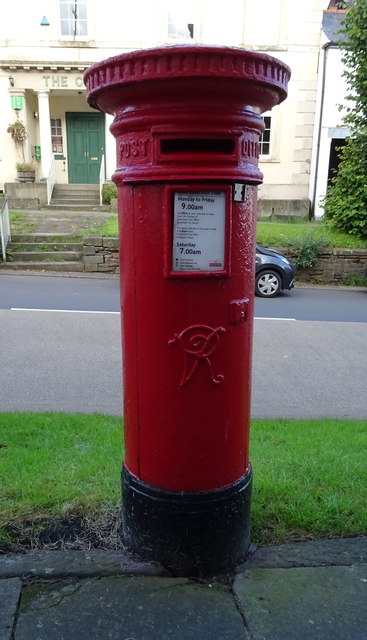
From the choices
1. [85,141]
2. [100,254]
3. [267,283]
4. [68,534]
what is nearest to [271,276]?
[267,283]

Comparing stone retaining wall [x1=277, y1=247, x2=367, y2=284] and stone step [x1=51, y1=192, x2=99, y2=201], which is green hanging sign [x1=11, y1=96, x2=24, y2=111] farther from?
stone retaining wall [x1=277, y1=247, x2=367, y2=284]

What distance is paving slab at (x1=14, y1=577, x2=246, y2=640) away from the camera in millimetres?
2039

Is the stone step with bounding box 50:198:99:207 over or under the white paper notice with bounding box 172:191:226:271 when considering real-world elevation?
under

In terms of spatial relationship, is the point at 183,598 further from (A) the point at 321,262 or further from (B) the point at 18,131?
(B) the point at 18,131

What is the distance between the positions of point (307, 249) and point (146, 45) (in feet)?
36.8

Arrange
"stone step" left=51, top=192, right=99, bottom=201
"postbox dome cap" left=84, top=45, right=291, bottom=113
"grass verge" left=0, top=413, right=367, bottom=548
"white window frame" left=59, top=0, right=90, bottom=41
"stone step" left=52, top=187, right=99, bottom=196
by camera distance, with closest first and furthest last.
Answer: "postbox dome cap" left=84, top=45, right=291, bottom=113
"grass verge" left=0, top=413, right=367, bottom=548
"white window frame" left=59, top=0, right=90, bottom=41
"stone step" left=51, top=192, right=99, bottom=201
"stone step" left=52, top=187, right=99, bottom=196

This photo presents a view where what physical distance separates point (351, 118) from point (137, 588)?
46.8 ft

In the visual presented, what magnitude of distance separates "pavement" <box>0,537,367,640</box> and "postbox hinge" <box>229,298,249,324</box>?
118cm

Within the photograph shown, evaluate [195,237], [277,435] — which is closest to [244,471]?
[195,237]

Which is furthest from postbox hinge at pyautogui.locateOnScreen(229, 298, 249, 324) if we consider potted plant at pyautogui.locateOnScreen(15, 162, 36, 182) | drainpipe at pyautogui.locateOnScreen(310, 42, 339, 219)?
potted plant at pyautogui.locateOnScreen(15, 162, 36, 182)

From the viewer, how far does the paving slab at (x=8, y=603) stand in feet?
6.68

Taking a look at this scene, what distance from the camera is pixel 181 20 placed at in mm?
19125

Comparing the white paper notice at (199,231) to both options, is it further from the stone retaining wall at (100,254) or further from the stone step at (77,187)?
the stone step at (77,187)

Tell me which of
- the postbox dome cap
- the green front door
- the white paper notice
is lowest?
the white paper notice
